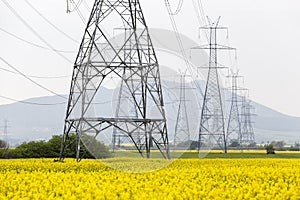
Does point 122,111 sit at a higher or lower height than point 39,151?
higher

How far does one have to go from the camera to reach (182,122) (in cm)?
7375

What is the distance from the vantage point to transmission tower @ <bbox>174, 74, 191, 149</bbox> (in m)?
69.1

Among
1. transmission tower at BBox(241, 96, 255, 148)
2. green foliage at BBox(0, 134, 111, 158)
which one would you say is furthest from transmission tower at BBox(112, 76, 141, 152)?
transmission tower at BBox(241, 96, 255, 148)

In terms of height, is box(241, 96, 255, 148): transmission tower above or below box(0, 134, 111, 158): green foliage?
above

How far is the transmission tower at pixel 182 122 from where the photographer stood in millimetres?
69125

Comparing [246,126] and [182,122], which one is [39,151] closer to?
[182,122]

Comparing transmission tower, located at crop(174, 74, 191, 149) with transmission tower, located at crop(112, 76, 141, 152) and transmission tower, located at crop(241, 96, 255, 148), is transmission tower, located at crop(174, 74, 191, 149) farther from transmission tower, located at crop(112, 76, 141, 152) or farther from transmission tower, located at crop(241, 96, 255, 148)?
transmission tower, located at crop(112, 76, 141, 152)

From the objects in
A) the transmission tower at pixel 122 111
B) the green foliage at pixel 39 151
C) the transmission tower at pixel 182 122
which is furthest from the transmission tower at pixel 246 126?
the green foliage at pixel 39 151

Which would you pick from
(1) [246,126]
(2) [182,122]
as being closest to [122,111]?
(2) [182,122]

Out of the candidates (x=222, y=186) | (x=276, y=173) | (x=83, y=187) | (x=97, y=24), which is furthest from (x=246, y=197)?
(x=97, y=24)

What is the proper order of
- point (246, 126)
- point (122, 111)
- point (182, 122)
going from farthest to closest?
point (246, 126)
point (182, 122)
point (122, 111)

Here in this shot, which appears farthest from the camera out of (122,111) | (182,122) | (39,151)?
(182,122)

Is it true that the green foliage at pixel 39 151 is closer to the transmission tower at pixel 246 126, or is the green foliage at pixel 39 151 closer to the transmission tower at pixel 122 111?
the transmission tower at pixel 122 111

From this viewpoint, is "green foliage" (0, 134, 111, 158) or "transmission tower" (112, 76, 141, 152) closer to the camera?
"transmission tower" (112, 76, 141, 152)
